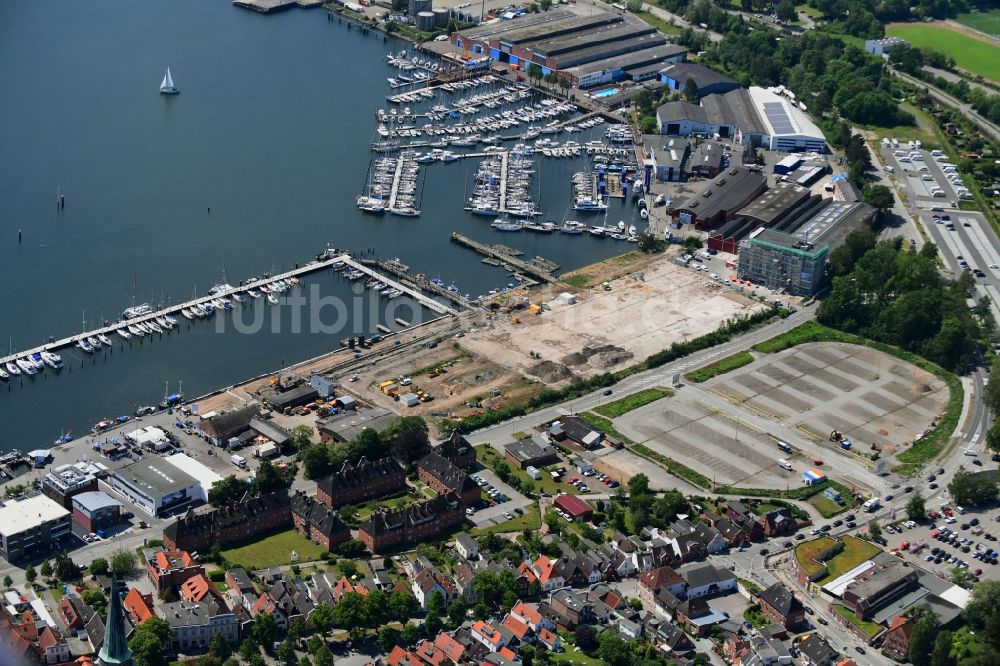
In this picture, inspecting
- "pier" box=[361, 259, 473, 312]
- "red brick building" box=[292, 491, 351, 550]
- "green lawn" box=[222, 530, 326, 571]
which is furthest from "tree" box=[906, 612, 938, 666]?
"pier" box=[361, 259, 473, 312]

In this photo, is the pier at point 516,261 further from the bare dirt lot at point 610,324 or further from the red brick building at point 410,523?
the red brick building at point 410,523

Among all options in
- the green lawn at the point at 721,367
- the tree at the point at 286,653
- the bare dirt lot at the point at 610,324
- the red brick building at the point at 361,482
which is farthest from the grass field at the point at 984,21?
the tree at the point at 286,653

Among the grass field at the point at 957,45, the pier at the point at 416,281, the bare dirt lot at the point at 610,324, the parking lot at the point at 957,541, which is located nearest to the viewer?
the parking lot at the point at 957,541

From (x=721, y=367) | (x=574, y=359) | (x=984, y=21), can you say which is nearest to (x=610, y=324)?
(x=574, y=359)

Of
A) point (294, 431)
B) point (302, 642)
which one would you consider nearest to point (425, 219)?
point (294, 431)

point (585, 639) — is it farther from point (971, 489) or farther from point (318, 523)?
point (971, 489)

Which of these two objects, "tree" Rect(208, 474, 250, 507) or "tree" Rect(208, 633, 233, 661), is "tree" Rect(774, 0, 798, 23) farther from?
"tree" Rect(208, 633, 233, 661)
